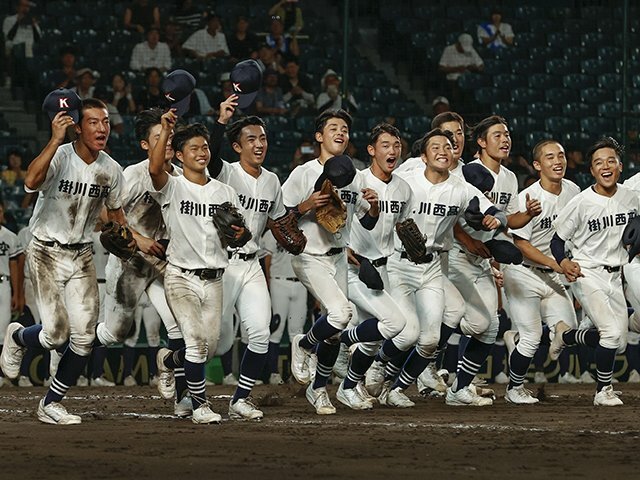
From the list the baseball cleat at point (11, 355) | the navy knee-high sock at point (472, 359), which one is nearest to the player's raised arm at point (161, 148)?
the baseball cleat at point (11, 355)

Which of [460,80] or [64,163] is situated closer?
[64,163]

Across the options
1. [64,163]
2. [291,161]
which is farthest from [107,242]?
[291,161]

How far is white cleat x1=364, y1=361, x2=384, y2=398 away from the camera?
1244 centimetres

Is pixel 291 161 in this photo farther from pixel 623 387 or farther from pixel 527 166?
pixel 623 387

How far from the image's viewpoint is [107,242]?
409 inches

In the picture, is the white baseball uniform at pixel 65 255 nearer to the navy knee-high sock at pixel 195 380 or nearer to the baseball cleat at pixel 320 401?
the navy knee-high sock at pixel 195 380

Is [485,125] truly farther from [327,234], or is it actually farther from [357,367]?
[357,367]

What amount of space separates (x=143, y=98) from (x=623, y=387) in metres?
7.05

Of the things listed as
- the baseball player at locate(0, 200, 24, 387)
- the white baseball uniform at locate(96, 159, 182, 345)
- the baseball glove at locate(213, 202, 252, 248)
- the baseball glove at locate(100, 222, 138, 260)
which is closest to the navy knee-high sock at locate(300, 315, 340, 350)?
the white baseball uniform at locate(96, 159, 182, 345)

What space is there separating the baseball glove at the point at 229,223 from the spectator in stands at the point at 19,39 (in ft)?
28.6

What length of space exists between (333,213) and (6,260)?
5.82 m

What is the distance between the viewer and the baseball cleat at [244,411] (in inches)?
422

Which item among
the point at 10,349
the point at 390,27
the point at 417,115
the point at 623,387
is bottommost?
the point at 623,387

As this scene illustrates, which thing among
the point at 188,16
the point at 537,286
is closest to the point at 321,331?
the point at 537,286
